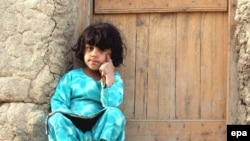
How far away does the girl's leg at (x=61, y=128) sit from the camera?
4914mm

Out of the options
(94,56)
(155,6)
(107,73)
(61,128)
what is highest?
(155,6)

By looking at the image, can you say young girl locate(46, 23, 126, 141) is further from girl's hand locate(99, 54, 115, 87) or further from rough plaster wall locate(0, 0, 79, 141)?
rough plaster wall locate(0, 0, 79, 141)

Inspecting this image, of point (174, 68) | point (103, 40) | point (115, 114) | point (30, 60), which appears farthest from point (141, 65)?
point (30, 60)

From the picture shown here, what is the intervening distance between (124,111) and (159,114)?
23cm

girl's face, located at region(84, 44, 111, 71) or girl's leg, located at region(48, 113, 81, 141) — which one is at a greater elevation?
girl's face, located at region(84, 44, 111, 71)

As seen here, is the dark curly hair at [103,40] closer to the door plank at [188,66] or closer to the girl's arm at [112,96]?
the girl's arm at [112,96]

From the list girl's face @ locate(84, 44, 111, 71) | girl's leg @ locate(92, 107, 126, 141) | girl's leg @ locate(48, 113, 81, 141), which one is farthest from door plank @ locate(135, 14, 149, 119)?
girl's leg @ locate(48, 113, 81, 141)

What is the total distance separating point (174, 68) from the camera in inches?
214

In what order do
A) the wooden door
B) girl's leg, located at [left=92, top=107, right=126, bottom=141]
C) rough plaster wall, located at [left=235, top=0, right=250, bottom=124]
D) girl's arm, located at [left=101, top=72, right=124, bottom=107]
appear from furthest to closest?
the wooden door, rough plaster wall, located at [left=235, top=0, right=250, bottom=124], girl's arm, located at [left=101, top=72, right=124, bottom=107], girl's leg, located at [left=92, top=107, right=126, bottom=141]

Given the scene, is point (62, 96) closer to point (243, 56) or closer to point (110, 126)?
point (110, 126)

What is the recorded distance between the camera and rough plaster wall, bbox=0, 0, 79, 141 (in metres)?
5.13

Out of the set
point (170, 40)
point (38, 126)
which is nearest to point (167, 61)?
point (170, 40)

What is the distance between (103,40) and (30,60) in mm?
471

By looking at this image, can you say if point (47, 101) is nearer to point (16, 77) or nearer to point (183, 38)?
point (16, 77)
